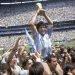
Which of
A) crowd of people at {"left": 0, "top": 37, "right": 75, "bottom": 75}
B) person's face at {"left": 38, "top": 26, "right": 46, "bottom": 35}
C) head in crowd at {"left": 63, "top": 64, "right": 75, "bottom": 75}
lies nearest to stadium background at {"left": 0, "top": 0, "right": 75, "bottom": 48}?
crowd of people at {"left": 0, "top": 37, "right": 75, "bottom": 75}

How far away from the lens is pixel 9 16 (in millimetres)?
48750

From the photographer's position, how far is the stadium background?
44.5 meters

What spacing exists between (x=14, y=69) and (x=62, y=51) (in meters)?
2.83

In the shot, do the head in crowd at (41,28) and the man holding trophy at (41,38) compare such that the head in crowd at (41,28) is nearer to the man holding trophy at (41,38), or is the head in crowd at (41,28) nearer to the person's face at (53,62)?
the man holding trophy at (41,38)

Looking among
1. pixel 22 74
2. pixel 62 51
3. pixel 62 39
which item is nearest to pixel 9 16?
pixel 62 39

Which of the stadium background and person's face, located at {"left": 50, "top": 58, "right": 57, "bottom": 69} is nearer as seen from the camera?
person's face, located at {"left": 50, "top": 58, "right": 57, "bottom": 69}

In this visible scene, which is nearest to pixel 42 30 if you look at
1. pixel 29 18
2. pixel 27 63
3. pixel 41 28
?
pixel 41 28

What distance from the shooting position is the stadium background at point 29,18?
44.5m

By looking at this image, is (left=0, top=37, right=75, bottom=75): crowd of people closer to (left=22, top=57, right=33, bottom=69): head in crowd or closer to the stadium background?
(left=22, top=57, right=33, bottom=69): head in crowd

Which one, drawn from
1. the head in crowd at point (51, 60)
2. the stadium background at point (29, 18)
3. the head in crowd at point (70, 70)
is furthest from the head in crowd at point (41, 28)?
the stadium background at point (29, 18)

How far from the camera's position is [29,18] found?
48188 millimetres

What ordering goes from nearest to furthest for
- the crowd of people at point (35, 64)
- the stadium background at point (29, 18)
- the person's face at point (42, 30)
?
the crowd of people at point (35, 64), the person's face at point (42, 30), the stadium background at point (29, 18)

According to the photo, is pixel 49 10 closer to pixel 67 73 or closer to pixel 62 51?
pixel 62 51

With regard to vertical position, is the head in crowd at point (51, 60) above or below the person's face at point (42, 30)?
below
